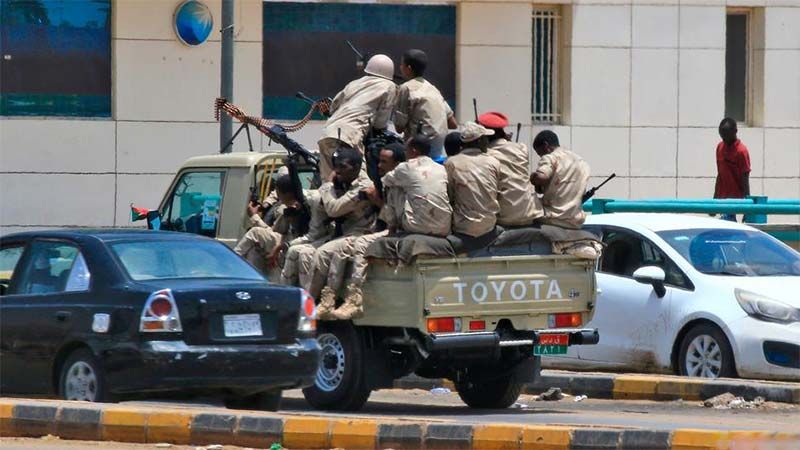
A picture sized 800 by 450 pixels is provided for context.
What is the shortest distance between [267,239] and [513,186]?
2.15 metres

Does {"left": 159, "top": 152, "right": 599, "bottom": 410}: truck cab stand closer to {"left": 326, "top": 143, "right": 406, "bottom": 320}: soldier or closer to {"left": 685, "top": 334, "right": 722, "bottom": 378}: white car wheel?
{"left": 326, "top": 143, "right": 406, "bottom": 320}: soldier

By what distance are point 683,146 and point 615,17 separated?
2164 millimetres

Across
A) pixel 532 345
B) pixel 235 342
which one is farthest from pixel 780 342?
pixel 235 342

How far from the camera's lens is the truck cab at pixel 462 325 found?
39.5 feet

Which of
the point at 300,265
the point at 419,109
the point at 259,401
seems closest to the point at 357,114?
the point at 419,109

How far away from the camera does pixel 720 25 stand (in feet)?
81.5

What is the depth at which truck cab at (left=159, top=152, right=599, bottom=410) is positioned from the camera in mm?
12039

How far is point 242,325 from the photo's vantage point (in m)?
11.2

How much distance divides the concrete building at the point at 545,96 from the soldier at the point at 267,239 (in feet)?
33.0

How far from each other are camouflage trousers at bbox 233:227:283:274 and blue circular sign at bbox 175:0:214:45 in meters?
10.3

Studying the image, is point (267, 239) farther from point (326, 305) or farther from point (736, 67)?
point (736, 67)

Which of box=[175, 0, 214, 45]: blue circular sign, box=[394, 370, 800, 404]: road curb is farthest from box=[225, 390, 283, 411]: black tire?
box=[175, 0, 214, 45]: blue circular sign

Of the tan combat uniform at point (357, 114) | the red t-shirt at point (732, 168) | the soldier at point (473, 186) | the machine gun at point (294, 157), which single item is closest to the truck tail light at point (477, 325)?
the soldier at point (473, 186)

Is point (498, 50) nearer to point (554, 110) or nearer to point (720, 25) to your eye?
point (554, 110)
